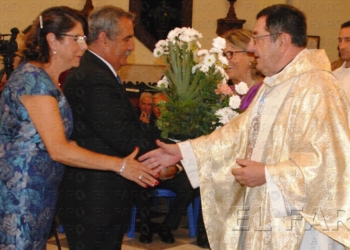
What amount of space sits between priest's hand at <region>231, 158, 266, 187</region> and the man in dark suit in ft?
2.10

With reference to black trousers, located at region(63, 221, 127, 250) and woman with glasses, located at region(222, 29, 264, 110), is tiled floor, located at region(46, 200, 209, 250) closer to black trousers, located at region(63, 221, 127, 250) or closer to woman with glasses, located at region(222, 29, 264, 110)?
woman with glasses, located at region(222, 29, 264, 110)

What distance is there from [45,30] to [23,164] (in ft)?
2.04

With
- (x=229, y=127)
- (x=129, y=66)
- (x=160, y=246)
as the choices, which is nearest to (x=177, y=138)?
(x=229, y=127)

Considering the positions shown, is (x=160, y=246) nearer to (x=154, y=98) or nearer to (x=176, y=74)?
(x=154, y=98)

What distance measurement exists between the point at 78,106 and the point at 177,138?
62 centimetres

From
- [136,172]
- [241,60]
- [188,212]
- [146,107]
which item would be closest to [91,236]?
[136,172]

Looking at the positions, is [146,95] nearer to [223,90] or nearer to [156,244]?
[156,244]

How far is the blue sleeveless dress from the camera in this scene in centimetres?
300

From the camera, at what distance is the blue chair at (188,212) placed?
19.6 ft

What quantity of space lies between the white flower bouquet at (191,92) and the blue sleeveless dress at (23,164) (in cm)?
73

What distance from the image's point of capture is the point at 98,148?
11.0 feet

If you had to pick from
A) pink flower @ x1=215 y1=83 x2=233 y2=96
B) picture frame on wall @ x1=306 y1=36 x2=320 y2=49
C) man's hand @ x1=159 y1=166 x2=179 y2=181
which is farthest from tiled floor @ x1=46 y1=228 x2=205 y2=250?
picture frame on wall @ x1=306 y1=36 x2=320 y2=49

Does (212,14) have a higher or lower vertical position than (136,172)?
higher

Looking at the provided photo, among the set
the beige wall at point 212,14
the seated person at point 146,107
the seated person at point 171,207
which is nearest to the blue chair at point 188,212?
the seated person at point 171,207
